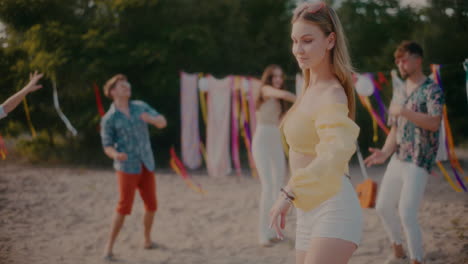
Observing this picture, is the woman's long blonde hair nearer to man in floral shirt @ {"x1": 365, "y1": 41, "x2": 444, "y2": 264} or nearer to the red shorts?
man in floral shirt @ {"x1": 365, "y1": 41, "x2": 444, "y2": 264}

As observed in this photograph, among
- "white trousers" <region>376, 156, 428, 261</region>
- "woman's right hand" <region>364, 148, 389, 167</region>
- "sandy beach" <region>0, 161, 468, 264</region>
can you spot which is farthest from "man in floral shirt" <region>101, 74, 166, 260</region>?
"white trousers" <region>376, 156, 428, 261</region>

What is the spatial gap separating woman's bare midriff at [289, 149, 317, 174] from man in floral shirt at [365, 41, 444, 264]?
62.6 inches

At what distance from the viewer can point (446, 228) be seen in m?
4.25

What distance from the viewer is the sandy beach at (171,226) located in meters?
3.71

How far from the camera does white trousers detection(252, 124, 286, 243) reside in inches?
151

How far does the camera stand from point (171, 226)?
15.8 feet

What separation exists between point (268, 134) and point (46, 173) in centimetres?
581

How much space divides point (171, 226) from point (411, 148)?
3.22 metres

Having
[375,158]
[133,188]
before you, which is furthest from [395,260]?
[133,188]

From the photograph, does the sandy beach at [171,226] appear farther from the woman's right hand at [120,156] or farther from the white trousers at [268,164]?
the woman's right hand at [120,156]

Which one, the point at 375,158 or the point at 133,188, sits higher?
the point at 375,158

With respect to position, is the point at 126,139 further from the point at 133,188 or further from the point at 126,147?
the point at 133,188

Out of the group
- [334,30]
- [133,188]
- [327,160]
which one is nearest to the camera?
[327,160]

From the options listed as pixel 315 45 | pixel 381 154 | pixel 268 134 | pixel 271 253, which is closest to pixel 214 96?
pixel 268 134
